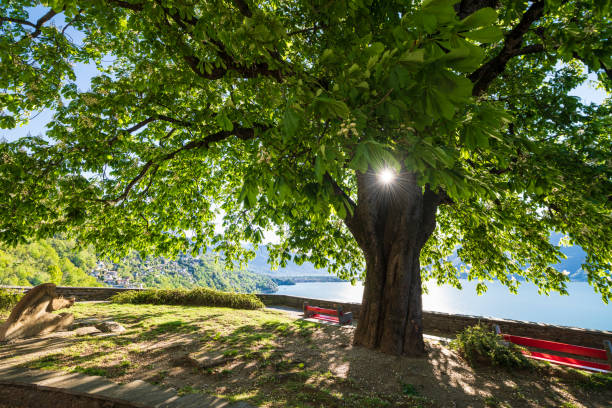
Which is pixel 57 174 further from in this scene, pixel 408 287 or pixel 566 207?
pixel 566 207

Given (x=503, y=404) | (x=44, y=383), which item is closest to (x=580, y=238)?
(x=503, y=404)

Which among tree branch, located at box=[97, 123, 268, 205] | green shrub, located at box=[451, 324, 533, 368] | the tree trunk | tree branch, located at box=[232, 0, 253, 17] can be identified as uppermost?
tree branch, located at box=[232, 0, 253, 17]

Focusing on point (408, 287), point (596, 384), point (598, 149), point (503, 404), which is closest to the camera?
point (503, 404)

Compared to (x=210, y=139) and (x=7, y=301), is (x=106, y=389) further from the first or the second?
(x=7, y=301)

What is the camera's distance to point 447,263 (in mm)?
10625

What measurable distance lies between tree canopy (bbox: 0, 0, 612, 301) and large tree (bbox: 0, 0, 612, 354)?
0.03m

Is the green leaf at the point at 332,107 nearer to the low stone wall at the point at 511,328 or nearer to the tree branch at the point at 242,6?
the tree branch at the point at 242,6

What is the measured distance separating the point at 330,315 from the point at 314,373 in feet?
19.8

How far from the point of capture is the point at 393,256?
243 inches

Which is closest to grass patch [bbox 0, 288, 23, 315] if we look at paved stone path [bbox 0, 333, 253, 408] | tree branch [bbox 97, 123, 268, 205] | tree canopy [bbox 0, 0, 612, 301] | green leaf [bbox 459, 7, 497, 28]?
tree canopy [bbox 0, 0, 612, 301]

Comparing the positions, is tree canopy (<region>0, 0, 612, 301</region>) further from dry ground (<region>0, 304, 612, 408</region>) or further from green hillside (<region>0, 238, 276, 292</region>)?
green hillside (<region>0, 238, 276, 292</region>)

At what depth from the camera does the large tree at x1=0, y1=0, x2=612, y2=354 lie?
1856mm

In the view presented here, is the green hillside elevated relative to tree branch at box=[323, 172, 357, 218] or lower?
lower

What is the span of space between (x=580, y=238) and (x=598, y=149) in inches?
130
